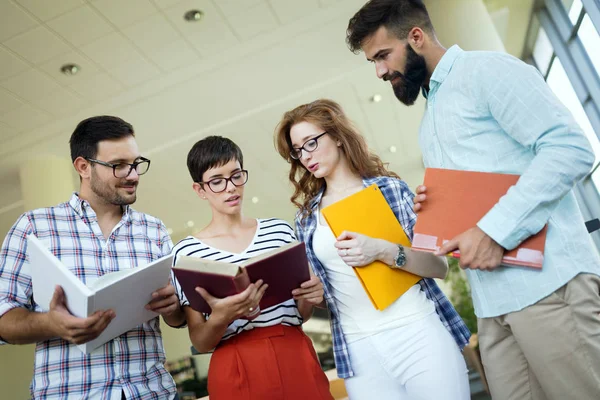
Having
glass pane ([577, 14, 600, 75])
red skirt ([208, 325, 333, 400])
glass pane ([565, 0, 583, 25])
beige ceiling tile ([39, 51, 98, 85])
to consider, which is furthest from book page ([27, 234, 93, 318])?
glass pane ([565, 0, 583, 25])

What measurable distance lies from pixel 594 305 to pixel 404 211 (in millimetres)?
762

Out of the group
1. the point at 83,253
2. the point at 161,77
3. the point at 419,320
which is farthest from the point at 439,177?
the point at 161,77

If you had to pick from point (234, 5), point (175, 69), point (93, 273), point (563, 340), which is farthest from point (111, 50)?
point (563, 340)

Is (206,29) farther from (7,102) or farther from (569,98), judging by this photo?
(569,98)

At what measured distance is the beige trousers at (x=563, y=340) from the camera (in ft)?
3.98

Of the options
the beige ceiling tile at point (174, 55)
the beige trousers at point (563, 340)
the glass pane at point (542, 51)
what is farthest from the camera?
the glass pane at point (542, 51)

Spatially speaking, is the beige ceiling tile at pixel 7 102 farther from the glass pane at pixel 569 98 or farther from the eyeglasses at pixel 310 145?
the glass pane at pixel 569 98

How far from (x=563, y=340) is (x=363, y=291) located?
0.68 meters

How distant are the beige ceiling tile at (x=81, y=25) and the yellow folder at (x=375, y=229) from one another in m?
3.32

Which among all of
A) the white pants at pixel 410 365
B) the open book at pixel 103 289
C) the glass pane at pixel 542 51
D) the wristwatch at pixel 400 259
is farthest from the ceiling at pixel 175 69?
the white pants at pixel 410 365

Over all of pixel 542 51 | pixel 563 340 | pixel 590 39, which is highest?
pixel 542 51

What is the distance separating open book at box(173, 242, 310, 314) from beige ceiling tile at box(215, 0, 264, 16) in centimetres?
347

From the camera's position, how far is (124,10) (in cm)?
418

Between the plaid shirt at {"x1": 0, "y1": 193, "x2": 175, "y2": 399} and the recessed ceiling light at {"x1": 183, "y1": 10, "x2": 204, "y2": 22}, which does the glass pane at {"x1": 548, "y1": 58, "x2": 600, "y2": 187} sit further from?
the plaid shirt at {"x1": 0, "y1": 193, "x2": 175, "y2": 399}
